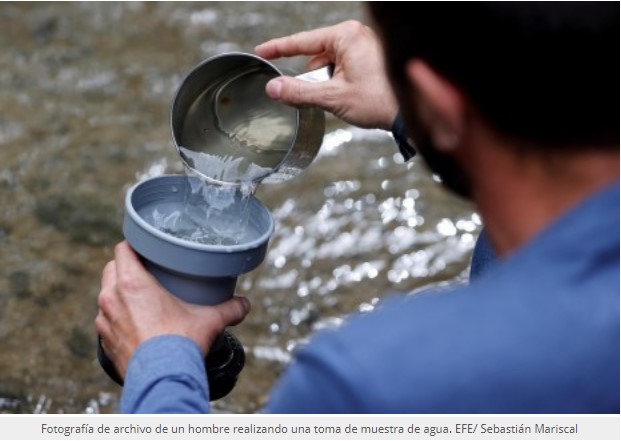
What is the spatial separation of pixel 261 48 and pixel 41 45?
2.79 meters

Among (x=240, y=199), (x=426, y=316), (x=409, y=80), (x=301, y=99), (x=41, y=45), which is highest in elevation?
(x=409, y=80)

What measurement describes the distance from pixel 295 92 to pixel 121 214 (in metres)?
1.86

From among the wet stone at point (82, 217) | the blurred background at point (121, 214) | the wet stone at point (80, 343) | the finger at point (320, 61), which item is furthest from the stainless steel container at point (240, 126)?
the wet stone at point (82, 217)

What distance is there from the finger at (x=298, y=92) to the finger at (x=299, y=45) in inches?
7.3

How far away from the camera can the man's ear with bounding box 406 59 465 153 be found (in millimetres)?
1047

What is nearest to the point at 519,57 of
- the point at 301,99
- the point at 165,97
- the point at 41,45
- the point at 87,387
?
the point at 301,99

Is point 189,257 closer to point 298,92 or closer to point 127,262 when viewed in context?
point 127,262

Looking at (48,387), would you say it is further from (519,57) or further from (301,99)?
(519,57)

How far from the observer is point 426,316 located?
1006mm

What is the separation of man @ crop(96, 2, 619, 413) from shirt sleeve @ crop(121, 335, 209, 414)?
30cm

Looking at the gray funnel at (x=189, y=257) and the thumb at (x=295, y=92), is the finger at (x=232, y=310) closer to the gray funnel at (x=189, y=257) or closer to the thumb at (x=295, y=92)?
the gray funnel at (x=189, y=257)

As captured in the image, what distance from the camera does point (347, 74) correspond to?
6.21ft

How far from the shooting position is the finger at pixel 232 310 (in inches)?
64.1

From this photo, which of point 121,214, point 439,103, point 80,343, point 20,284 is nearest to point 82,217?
point 121,214
